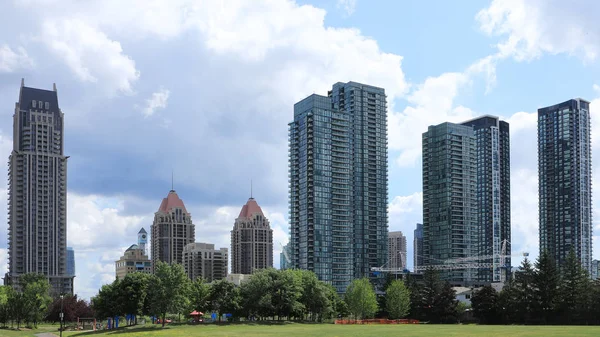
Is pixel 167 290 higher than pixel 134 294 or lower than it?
higher

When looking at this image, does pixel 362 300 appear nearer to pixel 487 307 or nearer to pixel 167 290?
pixel 487 307

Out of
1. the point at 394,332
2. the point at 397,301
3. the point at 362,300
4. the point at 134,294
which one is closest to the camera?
the point at 394,332

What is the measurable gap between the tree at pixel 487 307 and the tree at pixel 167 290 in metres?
56.6

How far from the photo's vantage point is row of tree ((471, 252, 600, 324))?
117 m

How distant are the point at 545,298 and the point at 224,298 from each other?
197 feet

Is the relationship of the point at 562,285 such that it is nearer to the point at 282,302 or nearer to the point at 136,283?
the point at 282,302

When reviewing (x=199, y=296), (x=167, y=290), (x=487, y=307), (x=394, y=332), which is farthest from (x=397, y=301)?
(x=394, y=332)

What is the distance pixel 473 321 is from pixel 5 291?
360ft

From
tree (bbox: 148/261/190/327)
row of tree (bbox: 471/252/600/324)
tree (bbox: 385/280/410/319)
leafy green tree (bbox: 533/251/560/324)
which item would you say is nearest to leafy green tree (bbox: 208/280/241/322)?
tree (bbox: 148/261/190/327)

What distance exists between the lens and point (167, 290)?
114m

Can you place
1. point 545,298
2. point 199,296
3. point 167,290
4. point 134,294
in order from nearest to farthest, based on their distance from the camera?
point 167,290
point 545,298
point 134,294
point 199,296

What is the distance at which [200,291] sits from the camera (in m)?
130

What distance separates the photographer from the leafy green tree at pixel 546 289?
119188mm

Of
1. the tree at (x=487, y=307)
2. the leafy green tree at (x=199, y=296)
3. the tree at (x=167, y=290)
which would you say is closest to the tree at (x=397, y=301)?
the tree at (x=487, y=307)
